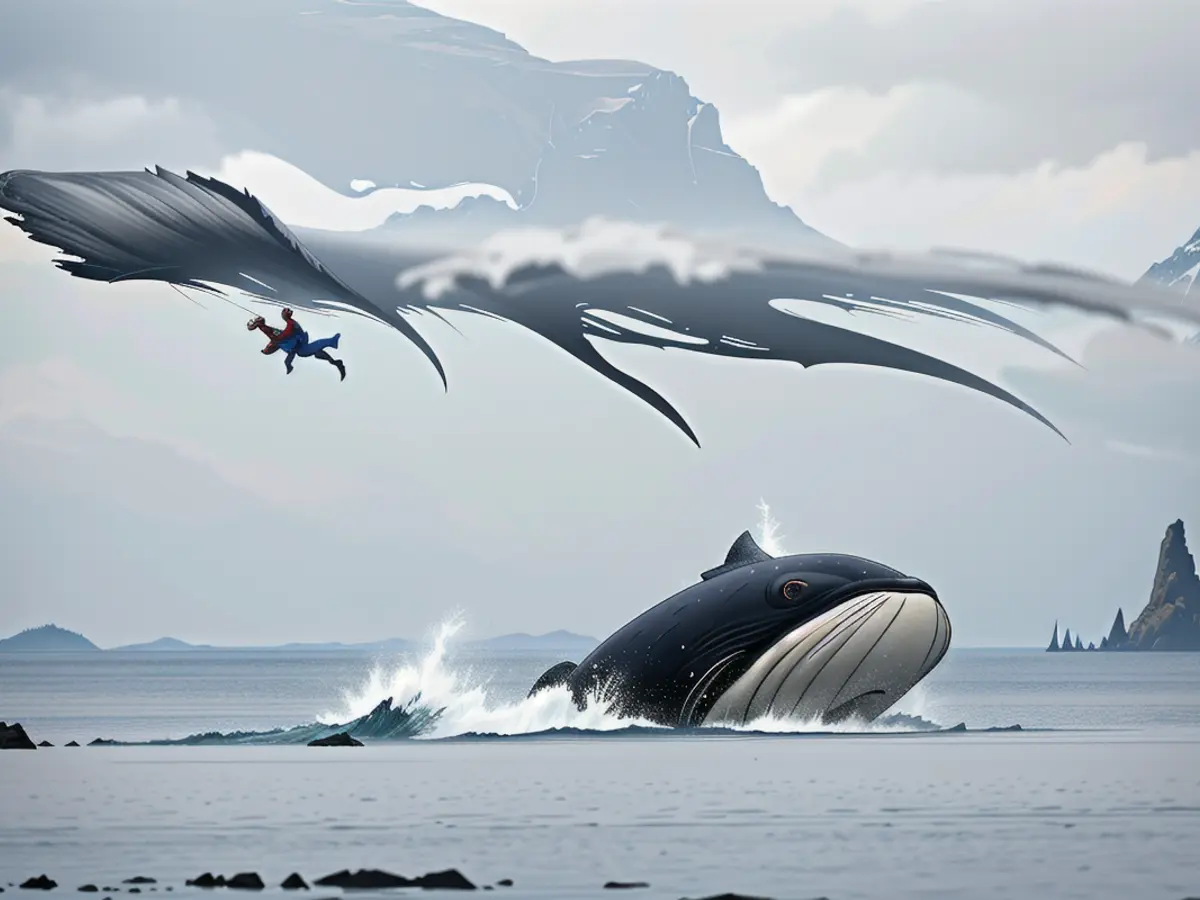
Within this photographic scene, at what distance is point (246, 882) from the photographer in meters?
20.4

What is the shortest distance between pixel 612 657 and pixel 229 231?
39.7ft

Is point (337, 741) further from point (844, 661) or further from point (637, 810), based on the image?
point (637, 810)

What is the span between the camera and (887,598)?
3872cm

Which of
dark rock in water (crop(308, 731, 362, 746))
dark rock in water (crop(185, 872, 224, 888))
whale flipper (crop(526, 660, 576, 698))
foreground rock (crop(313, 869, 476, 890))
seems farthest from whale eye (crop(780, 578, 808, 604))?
dark rock in water (crop(185, 872, 224, 888))

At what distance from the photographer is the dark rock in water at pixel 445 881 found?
20.1 m

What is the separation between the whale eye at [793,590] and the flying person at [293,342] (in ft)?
32.7

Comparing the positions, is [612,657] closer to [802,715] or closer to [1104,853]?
[802,715]

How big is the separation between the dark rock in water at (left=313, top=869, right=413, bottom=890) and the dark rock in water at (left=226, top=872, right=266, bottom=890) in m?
0.60

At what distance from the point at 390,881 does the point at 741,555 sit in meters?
22.5

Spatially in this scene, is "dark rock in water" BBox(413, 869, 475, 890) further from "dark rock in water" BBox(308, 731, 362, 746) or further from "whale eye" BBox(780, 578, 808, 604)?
"dark rock in water" BBox(308, 731, 362, 746)

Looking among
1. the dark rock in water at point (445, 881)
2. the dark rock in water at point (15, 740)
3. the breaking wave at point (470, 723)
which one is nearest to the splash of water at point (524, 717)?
the breaking wave at point (470, 723)

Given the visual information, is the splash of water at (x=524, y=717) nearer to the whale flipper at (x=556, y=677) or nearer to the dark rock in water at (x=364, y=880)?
the whale flipper at (x=556, y=677)

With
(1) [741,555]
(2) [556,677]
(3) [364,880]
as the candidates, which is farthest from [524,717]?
(3) [364,880]

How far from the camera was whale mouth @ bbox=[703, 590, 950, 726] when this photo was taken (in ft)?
127
